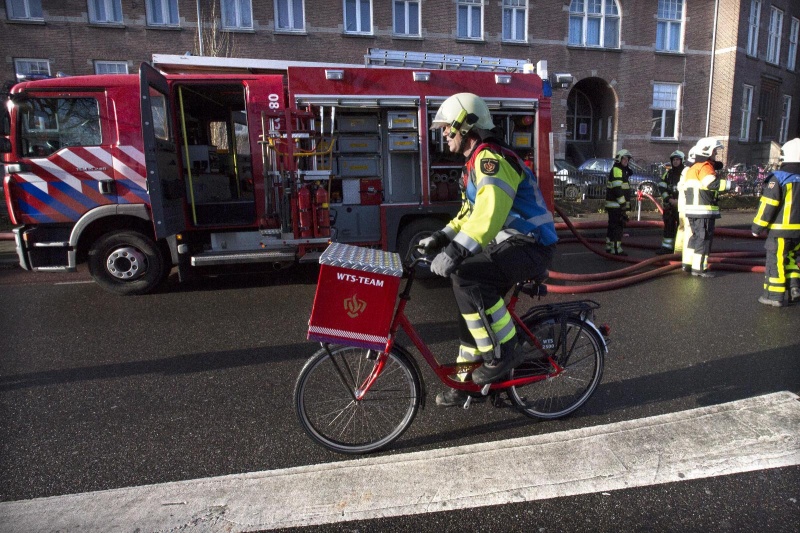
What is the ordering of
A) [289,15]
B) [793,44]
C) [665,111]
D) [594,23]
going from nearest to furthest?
1. [289,15]
2. [594,23]
3. [665,111]
4. [793,44]

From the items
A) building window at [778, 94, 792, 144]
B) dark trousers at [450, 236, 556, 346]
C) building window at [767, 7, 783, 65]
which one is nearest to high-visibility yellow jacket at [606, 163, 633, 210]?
dark trousers at [450, 236, 556, 346]

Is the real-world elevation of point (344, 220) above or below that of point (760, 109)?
below

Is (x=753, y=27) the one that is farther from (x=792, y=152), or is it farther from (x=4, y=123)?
(x=4, y=123)

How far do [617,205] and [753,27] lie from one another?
23949mm

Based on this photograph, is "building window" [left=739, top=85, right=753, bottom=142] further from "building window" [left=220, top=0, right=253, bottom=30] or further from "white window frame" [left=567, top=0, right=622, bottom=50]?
"building window" [left=220, top=0, right=253, bottom=30]

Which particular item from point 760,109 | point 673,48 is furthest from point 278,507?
point 760,109

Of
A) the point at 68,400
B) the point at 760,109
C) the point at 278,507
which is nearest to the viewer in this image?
the point at 278,507

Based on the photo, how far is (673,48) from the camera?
966 inches

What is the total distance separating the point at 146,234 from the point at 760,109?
104ft

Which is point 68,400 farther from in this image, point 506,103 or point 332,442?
point 506,103

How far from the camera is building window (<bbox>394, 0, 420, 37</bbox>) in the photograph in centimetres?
2095

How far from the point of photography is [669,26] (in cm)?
2428

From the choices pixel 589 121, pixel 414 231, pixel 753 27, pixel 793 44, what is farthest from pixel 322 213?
pixel 793 44

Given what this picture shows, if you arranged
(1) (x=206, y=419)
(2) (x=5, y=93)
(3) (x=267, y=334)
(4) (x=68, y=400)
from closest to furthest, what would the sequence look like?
(1) (x=206, y=419) → (4) (x=68, y=400) → (3) (x=267, y=334) → (2) (x=5, y=93)
